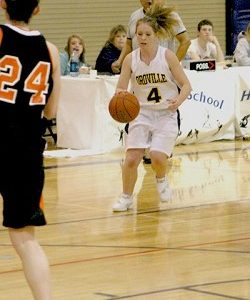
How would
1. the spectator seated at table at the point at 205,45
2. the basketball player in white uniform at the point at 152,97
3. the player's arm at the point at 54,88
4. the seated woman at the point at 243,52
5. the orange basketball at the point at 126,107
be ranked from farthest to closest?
the spectator seated at table at the point at 205,45
the seated woman at the point at 243,52
the basketball player in white uniform at the point at 152,97
the orange basketball at the point at 126,107
the player's arm at the point at 54,88

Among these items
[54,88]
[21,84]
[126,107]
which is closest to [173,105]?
[126,107]

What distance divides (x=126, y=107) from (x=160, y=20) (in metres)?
0.94

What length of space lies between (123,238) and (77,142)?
17.2 feet

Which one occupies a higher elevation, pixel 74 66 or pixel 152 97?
pixel 74 66

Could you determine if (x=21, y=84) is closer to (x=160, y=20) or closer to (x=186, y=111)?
(x=160, y=20)

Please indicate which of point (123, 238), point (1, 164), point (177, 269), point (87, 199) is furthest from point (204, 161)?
point (1, 164)

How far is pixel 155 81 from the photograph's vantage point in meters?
9.66

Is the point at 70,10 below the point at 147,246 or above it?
above

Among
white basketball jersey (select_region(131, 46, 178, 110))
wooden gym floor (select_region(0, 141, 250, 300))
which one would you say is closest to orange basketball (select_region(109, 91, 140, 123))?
white basketball jersey (select_region(131, 46, 178, 110))

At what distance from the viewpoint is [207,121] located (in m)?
14.2

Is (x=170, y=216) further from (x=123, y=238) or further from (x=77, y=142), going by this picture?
(x=77, y=142)

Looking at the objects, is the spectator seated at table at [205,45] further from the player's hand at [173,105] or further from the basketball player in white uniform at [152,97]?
the player's hand at [173,105]

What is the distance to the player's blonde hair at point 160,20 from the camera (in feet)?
31.5

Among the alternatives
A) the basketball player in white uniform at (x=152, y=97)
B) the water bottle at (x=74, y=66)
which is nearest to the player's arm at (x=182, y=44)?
the water bottle at (x=74, y=66)
